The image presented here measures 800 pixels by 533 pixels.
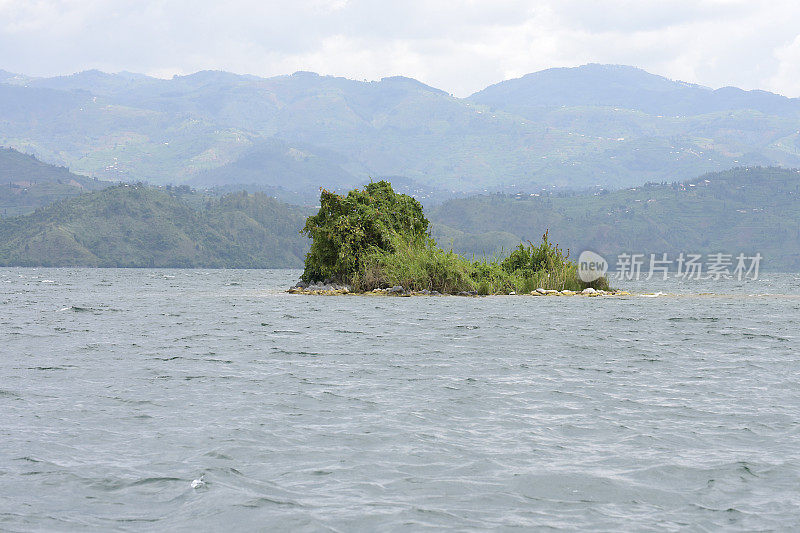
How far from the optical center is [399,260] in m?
50.7

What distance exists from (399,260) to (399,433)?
3897cm

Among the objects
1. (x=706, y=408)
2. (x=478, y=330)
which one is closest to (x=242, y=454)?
(x=706, y=408)

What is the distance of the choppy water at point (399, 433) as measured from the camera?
8383mm

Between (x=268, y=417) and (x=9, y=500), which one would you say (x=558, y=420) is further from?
(x=9, y=500)

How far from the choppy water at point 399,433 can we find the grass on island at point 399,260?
83.3 feet

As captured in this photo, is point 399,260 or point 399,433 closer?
point 399,433

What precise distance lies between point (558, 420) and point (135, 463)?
6568 millimetres

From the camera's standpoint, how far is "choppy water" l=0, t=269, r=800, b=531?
8383 millimetres

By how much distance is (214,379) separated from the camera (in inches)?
672

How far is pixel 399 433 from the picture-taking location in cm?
1180

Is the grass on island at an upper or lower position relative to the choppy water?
upper

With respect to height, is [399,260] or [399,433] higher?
[399,260]

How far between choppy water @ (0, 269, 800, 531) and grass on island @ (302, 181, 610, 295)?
25.4 metres

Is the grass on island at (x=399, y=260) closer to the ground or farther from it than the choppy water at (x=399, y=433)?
farther from it
